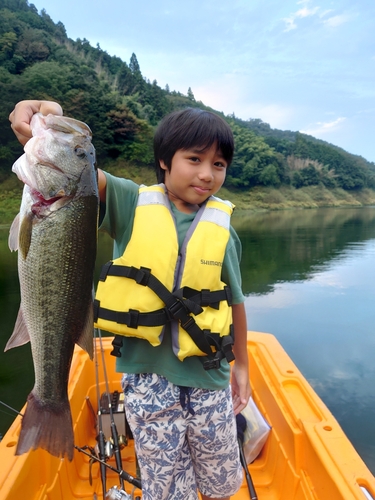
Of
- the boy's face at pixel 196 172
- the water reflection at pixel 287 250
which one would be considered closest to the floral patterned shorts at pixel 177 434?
the boy's face at pixel 196 172

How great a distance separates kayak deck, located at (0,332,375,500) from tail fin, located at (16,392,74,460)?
1.99ft

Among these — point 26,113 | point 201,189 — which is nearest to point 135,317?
point 201,189

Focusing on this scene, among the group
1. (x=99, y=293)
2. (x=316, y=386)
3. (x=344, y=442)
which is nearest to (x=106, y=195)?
(x=99, y=293)

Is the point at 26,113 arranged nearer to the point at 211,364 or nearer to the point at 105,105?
the point at 211,364

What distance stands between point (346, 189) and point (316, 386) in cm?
6833

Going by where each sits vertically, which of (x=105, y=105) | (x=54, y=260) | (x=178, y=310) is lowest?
(x=178, y=310)

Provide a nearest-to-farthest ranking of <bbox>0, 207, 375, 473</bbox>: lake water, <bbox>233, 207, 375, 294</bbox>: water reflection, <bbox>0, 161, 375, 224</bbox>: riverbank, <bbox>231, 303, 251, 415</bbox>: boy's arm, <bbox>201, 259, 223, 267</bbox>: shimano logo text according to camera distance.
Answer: <bbox>201, 259, 223, 267</bbox>: shimano logo text, <bbox>231, 303, 251, 415</bbox>: boy's arm, <bbox>0, 207, 375, 473</bbox>: lake water, <bbox>233, 207, 375, 294</bbox>: water reflection, <bbox>0, 161, 375, 224</bbox>: riverbank

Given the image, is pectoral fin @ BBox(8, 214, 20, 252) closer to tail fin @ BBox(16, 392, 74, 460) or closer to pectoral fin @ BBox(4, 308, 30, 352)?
pectoral fin @ BBox(4, 308, 30, 352)

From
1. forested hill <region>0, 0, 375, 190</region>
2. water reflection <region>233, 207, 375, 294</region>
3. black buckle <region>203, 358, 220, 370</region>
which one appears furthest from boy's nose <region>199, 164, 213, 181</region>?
forested hill <region>0, 0, 375, 190</region>

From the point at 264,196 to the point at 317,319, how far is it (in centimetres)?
4261

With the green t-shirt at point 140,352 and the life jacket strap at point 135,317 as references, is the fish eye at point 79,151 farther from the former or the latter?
the life jacket strap at point 135,317

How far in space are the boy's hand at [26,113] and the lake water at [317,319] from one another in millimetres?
4412

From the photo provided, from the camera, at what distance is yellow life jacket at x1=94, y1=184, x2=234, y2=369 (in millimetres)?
1642

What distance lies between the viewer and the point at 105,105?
113ft
